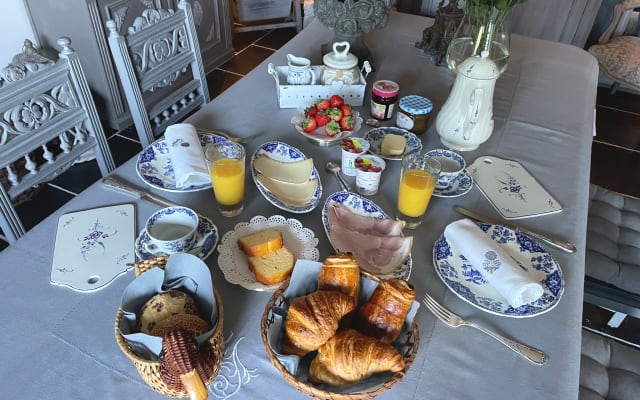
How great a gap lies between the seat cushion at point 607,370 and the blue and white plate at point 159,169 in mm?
870

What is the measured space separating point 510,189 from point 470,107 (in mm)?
204

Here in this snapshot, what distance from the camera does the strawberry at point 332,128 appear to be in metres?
1.08

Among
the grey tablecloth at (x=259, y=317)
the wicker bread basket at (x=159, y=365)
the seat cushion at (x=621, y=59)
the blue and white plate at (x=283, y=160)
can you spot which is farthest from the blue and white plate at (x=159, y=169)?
the seat cushion at (x=621, y=59)

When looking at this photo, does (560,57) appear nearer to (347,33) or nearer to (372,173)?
(347,33)

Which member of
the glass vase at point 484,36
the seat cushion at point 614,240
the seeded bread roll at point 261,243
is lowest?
the seat cushion at point 614,240

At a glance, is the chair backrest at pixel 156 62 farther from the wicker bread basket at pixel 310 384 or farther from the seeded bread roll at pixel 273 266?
the wicker bread basket at pixel 310 384

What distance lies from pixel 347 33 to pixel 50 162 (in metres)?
0.84

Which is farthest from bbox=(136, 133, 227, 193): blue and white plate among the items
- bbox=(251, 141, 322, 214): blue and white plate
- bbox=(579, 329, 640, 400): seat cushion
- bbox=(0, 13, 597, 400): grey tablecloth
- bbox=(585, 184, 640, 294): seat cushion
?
bbox=(585, 184, 640, 294): seat cushion

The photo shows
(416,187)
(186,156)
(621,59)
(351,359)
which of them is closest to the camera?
(351,359)

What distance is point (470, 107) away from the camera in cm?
105

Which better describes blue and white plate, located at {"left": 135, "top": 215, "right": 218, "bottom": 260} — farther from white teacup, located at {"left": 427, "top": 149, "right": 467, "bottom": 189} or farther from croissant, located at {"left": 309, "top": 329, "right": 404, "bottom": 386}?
white teacup, located at {"left": 427, "top": 149, "right": 467, "bottom": 189}

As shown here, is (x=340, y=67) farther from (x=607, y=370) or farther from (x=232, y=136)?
(x=607, y=370)

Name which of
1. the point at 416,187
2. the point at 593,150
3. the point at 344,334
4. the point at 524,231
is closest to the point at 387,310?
the point at 344,334

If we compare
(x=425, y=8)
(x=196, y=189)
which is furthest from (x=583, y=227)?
(x=425, y=8)
